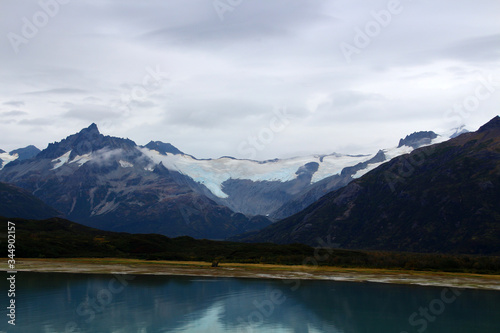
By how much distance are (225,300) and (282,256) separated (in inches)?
3590

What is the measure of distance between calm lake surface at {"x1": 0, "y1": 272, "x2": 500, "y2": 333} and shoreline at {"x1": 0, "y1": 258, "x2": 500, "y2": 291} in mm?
9932

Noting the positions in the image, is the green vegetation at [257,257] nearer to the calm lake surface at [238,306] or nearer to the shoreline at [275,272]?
→ the shoreline at [275,272]

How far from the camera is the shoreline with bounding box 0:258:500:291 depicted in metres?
128

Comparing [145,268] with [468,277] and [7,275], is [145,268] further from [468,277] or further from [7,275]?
[468,277]

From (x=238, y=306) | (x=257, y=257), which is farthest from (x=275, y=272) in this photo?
(x=238, y=306)

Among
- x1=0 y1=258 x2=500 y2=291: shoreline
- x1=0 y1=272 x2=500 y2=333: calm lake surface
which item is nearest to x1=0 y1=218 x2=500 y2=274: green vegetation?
x1=0 y1=258 x2=500 y2=291: shoreline

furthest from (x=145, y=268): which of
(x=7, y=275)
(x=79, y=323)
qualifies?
(x=79, y=323)

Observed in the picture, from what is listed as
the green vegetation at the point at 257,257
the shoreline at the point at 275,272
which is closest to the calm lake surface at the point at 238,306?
the shoreline at the point at 275,272

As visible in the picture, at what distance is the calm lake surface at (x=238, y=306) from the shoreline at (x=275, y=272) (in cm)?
993

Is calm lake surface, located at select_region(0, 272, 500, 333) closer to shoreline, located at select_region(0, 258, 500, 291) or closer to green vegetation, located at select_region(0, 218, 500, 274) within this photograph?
shoreline, located at select_region(0, 258, 500, 291)

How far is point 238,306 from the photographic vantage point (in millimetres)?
88438

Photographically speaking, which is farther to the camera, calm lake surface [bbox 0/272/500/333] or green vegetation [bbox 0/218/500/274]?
green vegetation [bbox 0/218/500/274]

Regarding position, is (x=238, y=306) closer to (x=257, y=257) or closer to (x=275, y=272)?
(x=275, y=272)

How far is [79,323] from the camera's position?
69938mm
